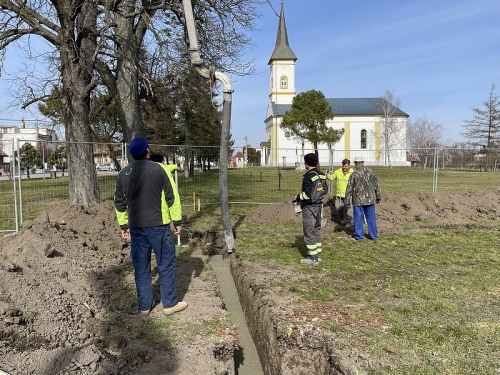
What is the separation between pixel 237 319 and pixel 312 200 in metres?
2.21

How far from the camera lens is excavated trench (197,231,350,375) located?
3381mm

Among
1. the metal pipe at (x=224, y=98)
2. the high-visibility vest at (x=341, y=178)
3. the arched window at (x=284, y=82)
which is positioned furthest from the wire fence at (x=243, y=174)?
the arched window at (x=284, y=82)

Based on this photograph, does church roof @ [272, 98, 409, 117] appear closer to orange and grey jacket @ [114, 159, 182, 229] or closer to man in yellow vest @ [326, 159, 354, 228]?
man in yellow vest @ [326, 159, 354, 228]

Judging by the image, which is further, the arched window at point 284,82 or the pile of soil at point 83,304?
the arched window at point 284,82

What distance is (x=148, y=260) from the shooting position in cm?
430

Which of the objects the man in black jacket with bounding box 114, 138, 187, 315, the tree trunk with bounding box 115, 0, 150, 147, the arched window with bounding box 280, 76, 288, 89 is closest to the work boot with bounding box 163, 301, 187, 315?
the man in black jacket with bounding box 114, 138, 187, 315

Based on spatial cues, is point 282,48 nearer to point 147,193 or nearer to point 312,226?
point 312,226

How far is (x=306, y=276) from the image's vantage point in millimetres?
5555

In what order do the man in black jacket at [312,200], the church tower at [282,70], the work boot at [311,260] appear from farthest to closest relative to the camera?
the church tower at [282,70] < the work boot at [311,260] < the man in black jacket at [312,200]

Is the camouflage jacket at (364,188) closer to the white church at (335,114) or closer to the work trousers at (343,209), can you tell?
the work trousers at (343,209)

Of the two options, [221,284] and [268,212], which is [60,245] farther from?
[268,212]

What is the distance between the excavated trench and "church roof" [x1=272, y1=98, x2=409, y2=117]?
60841 mm

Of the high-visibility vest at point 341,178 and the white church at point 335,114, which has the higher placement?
the white church at point 335,114

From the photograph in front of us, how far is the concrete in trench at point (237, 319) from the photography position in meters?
3.75
